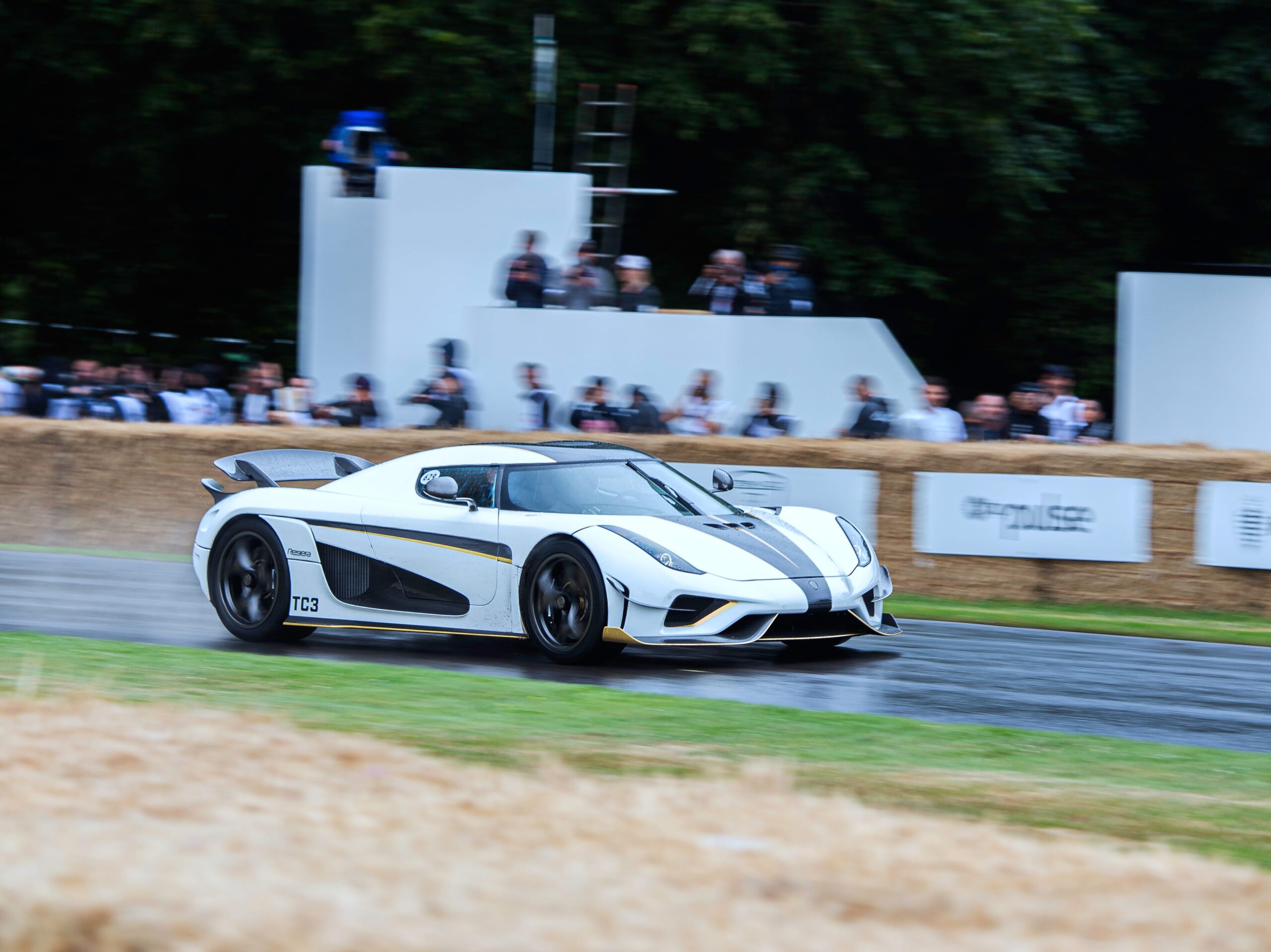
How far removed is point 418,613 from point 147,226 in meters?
19.6

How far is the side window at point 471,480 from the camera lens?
10.0 metres

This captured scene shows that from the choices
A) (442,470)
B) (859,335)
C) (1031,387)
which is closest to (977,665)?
(442,470)

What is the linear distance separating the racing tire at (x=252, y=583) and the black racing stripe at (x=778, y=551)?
2738 millimetres

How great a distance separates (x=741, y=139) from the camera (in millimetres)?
24875

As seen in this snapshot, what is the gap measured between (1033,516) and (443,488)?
555 centimetres

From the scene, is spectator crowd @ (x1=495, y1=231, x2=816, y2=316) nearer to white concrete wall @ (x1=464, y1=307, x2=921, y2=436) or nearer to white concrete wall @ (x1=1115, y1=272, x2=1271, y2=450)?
white concrete wall @ (x1=464, y1=307, x2=921, y2=436)

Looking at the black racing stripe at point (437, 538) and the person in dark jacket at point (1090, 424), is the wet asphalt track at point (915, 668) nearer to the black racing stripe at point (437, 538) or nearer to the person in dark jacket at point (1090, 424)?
the black racing stripe at point (437, 538)

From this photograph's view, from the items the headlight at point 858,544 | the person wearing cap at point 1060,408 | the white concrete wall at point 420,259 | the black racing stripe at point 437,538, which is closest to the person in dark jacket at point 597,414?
the white concrete wall at point 420,259

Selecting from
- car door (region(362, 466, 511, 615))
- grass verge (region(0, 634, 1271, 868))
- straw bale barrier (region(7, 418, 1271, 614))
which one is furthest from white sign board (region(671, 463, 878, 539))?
grass verge (region(0, 634, 1271, 868))

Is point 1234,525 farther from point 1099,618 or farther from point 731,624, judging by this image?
point 731,624

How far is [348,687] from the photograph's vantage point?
833 centimetres

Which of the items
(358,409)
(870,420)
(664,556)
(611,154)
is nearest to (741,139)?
(611,154)

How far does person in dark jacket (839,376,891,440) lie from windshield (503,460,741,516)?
482cm

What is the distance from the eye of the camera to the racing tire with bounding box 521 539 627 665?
9312mm
